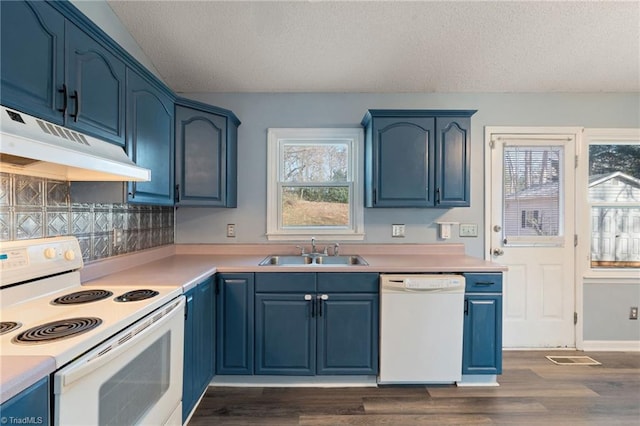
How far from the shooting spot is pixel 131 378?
1.18 meters

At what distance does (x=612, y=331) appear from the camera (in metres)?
2.78

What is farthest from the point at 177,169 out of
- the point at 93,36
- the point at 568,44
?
the point at 568,44

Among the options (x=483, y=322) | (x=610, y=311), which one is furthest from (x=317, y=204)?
(x=610, y=311)

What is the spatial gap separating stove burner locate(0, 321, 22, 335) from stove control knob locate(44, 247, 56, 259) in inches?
15.4

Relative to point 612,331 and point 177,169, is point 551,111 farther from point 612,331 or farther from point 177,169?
point 177,169

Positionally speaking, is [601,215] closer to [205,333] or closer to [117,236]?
[205,333]

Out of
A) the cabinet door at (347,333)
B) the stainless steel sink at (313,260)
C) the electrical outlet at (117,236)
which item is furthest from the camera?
the stainless steel sink at (313,260)

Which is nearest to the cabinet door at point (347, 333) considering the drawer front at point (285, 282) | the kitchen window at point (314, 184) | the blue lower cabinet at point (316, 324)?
the blue lower cabinet at point (316, 324)

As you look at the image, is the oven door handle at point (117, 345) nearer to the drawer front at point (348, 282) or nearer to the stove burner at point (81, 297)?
the stove burner at point (81, 297)

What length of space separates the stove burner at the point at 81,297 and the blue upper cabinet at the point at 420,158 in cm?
196

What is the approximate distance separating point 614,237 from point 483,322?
6.35 feet

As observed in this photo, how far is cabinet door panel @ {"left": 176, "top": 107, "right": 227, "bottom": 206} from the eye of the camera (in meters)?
2.29

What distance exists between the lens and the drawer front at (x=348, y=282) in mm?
2115

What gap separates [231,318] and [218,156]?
132cm
